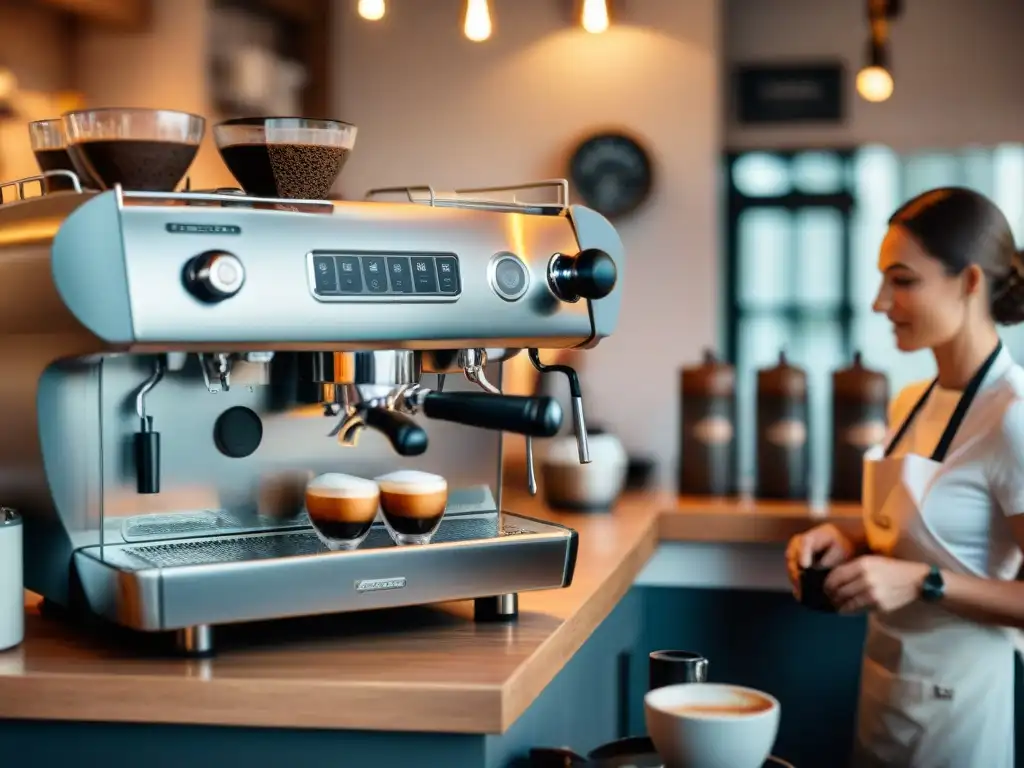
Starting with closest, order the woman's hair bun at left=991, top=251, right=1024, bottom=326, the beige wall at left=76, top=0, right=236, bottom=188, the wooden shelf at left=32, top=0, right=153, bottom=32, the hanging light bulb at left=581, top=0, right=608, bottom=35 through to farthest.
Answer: the woman's hair bun at left=991, top=251, right=1024, bottom=326
the hanging light bulb at left=581, top=0, right=608, bottom=35
the wooden shelf at left=32, top=0, right=153, bottom=32
the beige wall at left=76, top=0, right=236, bottom=188

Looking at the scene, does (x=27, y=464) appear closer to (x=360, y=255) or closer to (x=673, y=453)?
(x=360, y=255)

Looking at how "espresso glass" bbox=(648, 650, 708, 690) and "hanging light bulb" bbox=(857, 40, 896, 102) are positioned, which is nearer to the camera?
"espresso glass" bbox=(648, 650, 708, 690)

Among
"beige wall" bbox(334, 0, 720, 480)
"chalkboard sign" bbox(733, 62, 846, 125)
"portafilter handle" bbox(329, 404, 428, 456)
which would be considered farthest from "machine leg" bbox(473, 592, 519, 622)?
"chalkboard sign" bbox(733, 62, 846, 125)

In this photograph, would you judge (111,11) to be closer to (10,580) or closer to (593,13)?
(593,13)

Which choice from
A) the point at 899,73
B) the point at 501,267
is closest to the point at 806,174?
the point at 899,73

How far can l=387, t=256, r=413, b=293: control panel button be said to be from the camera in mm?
1236

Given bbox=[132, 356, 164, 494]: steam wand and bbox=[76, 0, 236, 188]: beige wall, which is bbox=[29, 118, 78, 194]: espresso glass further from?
bbox=[76, 0, 236, 188]: beige wall

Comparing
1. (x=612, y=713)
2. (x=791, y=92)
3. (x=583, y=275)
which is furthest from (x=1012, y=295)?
(x=791, y=92)

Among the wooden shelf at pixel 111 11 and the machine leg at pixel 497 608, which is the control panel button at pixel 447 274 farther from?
the wooden shelf at pixel 111 11

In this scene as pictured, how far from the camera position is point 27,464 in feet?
4.26

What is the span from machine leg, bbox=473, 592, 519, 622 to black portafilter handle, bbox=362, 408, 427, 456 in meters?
0.27

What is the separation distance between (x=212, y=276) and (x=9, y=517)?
0.34 metres

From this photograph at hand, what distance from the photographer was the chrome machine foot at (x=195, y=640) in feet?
4.03

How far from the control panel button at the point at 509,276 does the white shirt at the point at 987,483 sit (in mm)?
884
